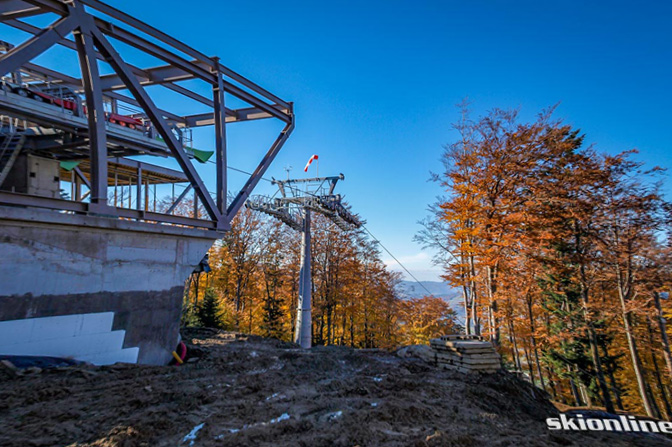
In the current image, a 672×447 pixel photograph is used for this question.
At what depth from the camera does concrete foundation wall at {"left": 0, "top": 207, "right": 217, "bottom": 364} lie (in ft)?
19.9

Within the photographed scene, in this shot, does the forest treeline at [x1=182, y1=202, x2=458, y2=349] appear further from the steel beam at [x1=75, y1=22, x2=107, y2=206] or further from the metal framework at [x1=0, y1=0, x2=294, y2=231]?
the steel beam at [x1=75, y1=22, x2=107, y2=206]

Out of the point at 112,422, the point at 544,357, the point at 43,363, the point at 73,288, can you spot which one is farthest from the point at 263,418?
the point at 544,357

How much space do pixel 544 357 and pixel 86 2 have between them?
29.2m

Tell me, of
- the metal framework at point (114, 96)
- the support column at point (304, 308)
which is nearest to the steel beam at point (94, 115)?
the metal framework at point (114, 96)

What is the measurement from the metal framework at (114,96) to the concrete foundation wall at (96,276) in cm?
36

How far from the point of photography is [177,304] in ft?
29.1

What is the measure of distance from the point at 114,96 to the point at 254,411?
1284cm

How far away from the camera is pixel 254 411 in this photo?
4969 millimetres

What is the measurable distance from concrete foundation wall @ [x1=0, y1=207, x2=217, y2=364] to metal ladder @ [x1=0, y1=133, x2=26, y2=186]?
15.7ft

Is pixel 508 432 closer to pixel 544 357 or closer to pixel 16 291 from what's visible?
pixel 16 291

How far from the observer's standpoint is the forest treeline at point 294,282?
26.6 m

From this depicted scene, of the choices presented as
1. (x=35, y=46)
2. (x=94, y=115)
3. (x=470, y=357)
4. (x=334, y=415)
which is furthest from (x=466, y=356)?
(x=35, y=46)

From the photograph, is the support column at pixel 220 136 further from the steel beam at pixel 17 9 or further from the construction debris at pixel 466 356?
the construction debris at pixel 466 356

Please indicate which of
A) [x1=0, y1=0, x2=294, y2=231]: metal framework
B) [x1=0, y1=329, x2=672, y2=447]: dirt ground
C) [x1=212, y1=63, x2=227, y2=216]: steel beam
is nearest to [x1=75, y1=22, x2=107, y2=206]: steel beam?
[x1=0, y1=0, x2=294, y2=231]: metal framework
